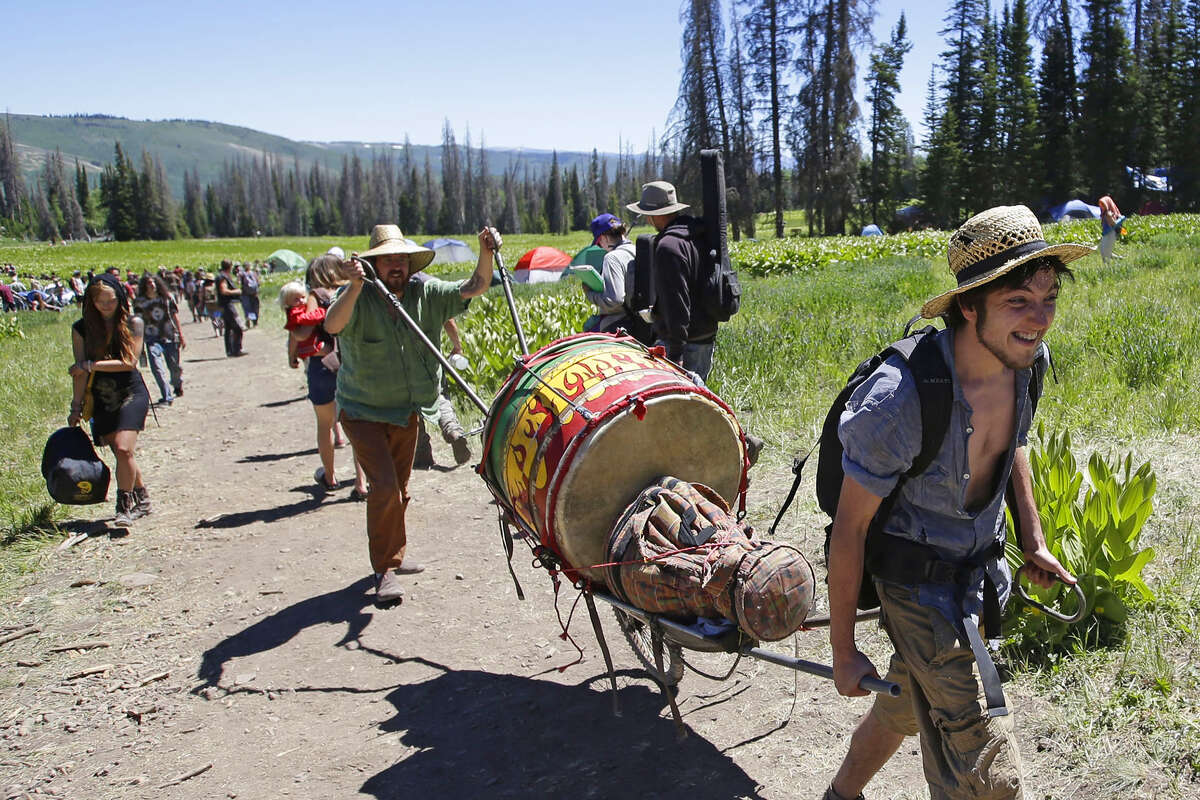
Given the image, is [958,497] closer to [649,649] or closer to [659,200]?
[649,649]

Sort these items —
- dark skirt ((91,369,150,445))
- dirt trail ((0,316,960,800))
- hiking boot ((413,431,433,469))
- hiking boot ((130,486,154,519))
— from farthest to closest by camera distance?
hiking boot ((130,486,154,519)) < dark skirt ((91,369,150,445)) < hiking boot ((413,431,433,469)) < dirt trail ((0,316,960,800))

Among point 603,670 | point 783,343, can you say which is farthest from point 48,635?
point 783,343

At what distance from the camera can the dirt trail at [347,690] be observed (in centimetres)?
351

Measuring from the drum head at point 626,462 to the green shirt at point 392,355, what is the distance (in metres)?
2.17

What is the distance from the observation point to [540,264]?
24.8 meters

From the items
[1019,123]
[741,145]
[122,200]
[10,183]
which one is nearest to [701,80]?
[741,145]

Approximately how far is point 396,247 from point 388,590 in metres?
2.07

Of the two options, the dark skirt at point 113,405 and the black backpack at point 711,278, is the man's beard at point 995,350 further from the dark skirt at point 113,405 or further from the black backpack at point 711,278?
the dark skirt at point 113,405

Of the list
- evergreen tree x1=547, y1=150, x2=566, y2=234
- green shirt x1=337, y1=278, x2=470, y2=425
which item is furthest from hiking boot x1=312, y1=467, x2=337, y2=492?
evergreen tree x1=547, y1=150, x2=566, y2=234

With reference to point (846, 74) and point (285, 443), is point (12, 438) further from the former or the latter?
point (846, 74)

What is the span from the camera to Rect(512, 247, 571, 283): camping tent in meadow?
24688mm

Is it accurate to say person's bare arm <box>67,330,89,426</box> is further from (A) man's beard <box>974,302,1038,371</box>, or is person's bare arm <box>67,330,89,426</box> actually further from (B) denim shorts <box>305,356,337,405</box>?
(A) man's beard <box>974,302,1038,371</box>

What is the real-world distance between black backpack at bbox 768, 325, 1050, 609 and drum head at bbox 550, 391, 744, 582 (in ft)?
3.03

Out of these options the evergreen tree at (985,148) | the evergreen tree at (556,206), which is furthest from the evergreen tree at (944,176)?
the evergreen tree at (556,206)
